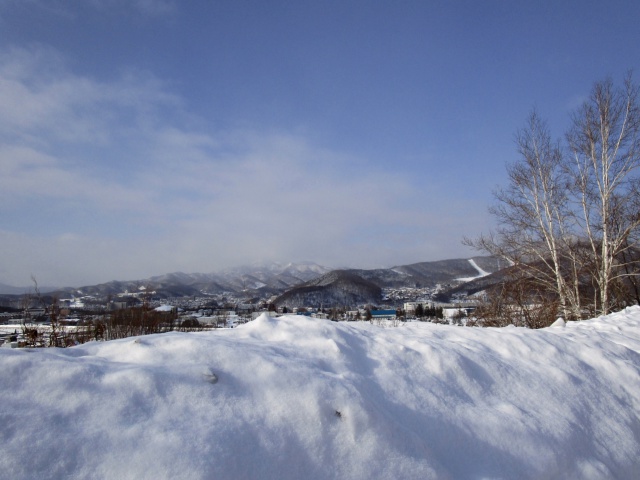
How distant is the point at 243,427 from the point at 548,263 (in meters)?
11.8

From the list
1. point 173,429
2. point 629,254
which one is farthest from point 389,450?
point 629,254

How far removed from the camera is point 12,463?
1.48m

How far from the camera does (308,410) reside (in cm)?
218

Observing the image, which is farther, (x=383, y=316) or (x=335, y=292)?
(x=335, y=292)

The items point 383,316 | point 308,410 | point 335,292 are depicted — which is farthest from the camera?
point 335,292

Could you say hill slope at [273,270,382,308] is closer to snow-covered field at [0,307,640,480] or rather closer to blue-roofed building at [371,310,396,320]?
blue-roofed building at [371,310,396,320]

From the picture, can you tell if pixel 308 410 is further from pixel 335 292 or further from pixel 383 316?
pixel 335 292

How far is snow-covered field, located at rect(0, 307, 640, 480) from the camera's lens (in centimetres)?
168

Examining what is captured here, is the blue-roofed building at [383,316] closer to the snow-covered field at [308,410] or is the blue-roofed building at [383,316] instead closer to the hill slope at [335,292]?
the snow-covered field at [308,410]

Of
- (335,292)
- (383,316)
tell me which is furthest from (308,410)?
(335,292)

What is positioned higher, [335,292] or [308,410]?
[308,410]

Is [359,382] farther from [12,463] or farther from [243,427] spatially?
[12,463]

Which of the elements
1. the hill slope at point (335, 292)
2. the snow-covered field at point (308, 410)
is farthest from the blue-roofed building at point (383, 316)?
the hill slope at point (335, 292)

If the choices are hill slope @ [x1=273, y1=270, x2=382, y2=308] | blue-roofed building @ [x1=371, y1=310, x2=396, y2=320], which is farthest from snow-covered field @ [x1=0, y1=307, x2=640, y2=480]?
hill slope @ [x1=273, y1=270, x2=382, y2=308]
